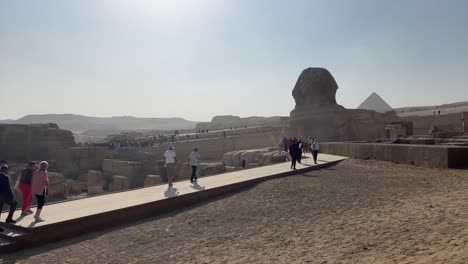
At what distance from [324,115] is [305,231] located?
17.2m

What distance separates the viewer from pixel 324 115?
73.3 ft

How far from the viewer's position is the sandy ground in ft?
15.0

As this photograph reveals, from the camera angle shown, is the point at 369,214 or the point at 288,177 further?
the point at 288,177

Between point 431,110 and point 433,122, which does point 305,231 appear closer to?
point 433,122

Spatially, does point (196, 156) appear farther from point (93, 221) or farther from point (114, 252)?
point (114, 252)

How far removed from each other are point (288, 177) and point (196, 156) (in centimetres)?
263

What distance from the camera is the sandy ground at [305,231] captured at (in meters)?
4.56

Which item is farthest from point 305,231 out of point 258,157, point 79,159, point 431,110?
point 431,110

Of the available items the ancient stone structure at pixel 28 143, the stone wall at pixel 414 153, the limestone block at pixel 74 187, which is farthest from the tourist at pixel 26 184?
the ancient stone structure at pixel 28 143

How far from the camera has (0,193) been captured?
644 cm

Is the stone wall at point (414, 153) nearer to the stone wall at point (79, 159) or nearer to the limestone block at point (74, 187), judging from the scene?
the limestone block at point (74, 187)

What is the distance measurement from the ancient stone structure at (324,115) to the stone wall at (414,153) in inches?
242

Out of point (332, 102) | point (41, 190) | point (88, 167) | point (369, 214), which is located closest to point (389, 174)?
point (369, 214)

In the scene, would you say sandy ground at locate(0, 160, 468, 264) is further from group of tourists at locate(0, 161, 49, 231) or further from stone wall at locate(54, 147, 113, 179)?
stone wall at locate(54, 147, 113, 179)
